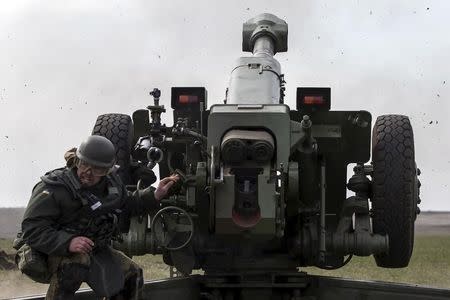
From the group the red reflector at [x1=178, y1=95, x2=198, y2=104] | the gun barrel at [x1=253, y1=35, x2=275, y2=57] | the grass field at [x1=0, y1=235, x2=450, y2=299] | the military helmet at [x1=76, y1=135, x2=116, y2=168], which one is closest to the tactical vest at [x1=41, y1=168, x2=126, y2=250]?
the military helmet at [x1=76, y1=135, x2=116, y2=168]

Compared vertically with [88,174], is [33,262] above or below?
below

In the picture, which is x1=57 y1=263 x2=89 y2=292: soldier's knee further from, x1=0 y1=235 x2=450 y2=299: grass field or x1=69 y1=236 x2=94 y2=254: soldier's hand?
x1=0 y1=235 x2=450 y2=299: grass field

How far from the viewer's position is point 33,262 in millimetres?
5109

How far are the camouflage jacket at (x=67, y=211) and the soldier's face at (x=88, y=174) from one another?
38mm

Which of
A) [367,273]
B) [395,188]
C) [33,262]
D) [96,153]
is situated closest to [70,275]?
[33,262]

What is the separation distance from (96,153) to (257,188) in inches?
47.3

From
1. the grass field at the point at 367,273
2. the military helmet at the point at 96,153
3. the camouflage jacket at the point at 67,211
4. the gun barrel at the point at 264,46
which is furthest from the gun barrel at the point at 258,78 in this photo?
the grass field at the point at 367,273

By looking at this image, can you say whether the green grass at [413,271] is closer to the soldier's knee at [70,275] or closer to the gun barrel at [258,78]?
the gun barrel at [258,78]

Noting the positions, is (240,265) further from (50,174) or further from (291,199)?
(50,174)

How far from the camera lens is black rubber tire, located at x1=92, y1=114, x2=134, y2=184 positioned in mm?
7160

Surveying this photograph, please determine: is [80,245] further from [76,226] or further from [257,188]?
[257,188]

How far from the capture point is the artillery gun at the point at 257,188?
608 cm

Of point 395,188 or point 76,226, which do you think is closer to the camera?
point 76,226

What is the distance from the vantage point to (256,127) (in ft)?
20.4
